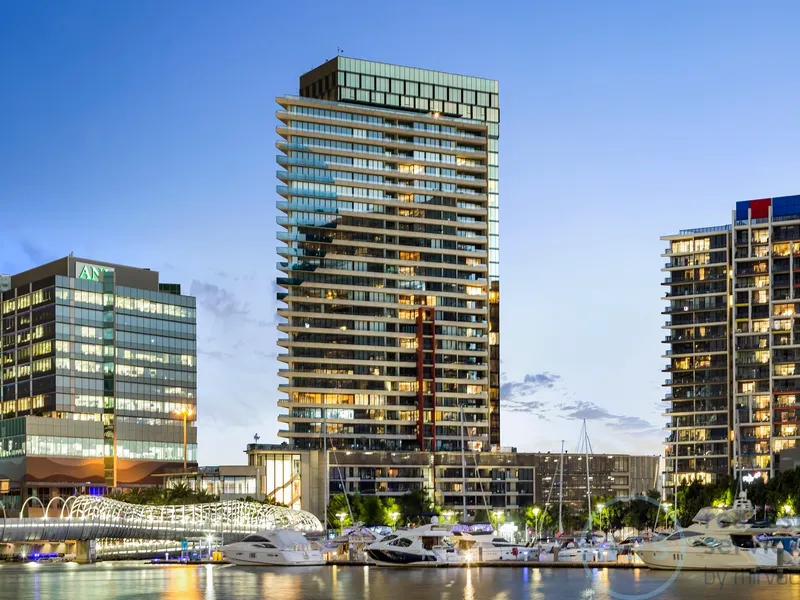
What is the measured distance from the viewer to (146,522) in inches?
5684

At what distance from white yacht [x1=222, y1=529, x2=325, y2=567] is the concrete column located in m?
29.1

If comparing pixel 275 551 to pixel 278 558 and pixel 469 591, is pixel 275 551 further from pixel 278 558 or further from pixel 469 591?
pixel 469 591

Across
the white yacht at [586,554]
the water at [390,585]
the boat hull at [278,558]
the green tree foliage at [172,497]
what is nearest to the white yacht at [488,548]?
the white yacht at [586,554]

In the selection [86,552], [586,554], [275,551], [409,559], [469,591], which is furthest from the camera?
[86,552]

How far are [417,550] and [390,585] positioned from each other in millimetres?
25773

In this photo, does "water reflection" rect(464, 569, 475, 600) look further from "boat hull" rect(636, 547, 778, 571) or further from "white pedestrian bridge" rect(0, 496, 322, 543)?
"white pedestrian bridge" rect(0, 496, 322, 543)

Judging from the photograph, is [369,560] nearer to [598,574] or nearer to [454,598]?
[598,574]

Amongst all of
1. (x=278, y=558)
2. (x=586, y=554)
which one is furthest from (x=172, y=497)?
(x=586, y=554)

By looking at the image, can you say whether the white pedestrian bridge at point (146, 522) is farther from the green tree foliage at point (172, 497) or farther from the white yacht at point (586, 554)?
the white yacht at point (586, 554)

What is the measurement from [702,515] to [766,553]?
1068cm

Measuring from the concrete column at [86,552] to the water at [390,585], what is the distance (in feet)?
103

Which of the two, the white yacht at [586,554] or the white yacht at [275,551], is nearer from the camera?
the white yacht at [275,551]

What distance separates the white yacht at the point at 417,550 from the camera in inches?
4692

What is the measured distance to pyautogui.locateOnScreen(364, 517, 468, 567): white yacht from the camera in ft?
391
